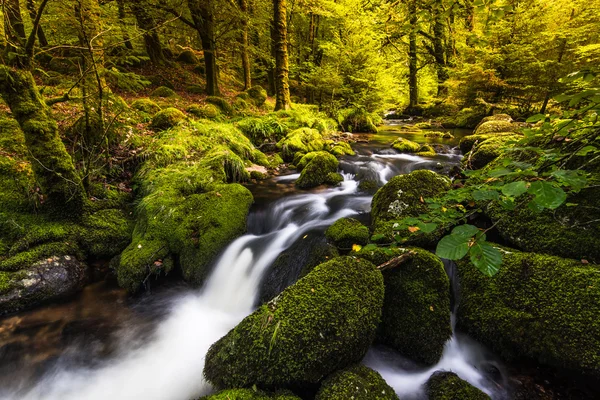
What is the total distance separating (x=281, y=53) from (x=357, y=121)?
4985 mm

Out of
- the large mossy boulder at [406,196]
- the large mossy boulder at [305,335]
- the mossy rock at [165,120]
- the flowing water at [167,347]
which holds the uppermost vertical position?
the mossy rock at [165,120]

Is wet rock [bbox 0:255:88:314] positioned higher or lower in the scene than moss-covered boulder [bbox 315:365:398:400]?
higher

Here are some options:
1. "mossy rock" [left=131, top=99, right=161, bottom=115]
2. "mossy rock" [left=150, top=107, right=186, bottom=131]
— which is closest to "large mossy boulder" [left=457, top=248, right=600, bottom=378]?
"mossy rock" [left=150, top=107, right=186, bottom=131]

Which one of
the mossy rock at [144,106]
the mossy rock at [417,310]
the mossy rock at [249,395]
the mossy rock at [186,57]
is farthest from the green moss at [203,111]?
the mossy rock at [186,57]

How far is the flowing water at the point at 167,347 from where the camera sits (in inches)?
104

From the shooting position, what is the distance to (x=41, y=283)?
3.61 metres

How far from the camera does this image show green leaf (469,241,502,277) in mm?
1004

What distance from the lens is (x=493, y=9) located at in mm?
1868

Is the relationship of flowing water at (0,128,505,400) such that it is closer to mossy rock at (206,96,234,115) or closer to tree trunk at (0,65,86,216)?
tree trunk at (0,65,86,216)

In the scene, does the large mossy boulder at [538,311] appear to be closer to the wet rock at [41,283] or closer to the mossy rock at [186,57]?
the wet rock at [41,283]

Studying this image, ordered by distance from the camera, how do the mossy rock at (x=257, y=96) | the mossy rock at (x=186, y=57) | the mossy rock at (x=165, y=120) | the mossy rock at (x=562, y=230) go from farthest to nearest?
the mossy rock at (x=186, y=57) < the mossy rock at (x=257, y=96) < the mossy rock at (x=165, y=120) < the mossy rock at (x=562, y=230)

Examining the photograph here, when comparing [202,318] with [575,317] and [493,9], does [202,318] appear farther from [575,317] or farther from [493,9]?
[493,9]

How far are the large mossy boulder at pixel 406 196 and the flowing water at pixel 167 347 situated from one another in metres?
1.04

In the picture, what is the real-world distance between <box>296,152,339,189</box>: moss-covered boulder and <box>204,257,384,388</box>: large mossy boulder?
3966 millimetres
